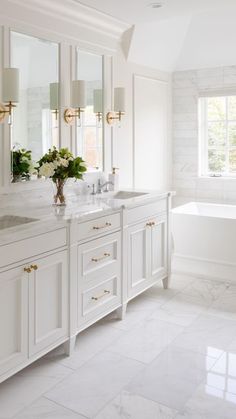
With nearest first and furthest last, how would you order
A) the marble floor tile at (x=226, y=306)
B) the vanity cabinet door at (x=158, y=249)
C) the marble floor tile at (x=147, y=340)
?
1. the marble floor tile at (x=147, y=340)
2. the marble floor tile at (x=226, y=306)
3. the vanity cabinet door at (x=158, y=249)

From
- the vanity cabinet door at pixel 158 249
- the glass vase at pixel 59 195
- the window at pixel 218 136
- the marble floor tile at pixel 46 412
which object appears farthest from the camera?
the window at pixel 218 136

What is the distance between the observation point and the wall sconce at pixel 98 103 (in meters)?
3.77

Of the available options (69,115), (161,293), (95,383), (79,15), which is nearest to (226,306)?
(161,293)

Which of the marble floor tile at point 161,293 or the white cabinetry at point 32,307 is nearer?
the white cabinetry at point 32,307

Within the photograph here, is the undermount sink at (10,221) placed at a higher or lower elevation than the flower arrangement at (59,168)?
lower

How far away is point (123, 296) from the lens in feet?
10.9

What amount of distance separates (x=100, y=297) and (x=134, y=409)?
944 mm

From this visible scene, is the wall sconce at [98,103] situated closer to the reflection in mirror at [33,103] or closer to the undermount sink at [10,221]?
the reflection in mirror at [33,103]

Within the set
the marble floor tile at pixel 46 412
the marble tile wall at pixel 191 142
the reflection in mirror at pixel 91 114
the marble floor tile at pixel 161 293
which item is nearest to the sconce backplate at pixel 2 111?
the reflection in mirror at pixel 91 114

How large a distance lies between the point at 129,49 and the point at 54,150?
1540 mm

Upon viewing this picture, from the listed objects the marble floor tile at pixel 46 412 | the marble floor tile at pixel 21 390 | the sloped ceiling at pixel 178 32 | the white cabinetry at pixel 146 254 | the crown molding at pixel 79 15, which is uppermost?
the sloped ceiling at pixel 178 32

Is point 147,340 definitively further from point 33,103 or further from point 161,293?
point 33,103

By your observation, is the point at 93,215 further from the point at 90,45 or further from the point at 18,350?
the point at 90,45

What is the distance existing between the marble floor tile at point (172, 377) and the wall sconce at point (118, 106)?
81.8 inches
